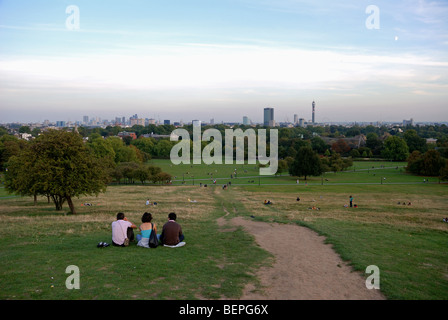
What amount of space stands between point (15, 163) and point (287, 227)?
1135 inches

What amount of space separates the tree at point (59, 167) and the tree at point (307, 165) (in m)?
52.1

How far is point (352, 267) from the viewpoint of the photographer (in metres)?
10.8

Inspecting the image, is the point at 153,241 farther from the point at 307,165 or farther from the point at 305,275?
the point at 307,165

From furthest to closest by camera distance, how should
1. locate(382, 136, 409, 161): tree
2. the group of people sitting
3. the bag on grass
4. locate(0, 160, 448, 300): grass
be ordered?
1. locate(382, 136, 409, 161): tree
2. the group of people sitting
3. the bag on grass
4. locate(0, 160, 448, 300): grass

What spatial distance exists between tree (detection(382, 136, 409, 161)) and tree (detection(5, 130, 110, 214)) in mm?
105987

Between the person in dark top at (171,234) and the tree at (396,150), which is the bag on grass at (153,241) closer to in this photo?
the person in dark top at (171,234)

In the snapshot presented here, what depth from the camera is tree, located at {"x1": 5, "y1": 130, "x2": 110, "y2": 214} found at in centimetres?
2342

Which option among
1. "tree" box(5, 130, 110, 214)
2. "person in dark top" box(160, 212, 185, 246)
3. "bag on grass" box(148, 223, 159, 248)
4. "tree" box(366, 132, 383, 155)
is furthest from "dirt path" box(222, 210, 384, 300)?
"tree" box(366, 132, 383, 155)

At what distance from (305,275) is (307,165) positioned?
62446mm

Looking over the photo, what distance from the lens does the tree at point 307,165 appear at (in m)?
70.3

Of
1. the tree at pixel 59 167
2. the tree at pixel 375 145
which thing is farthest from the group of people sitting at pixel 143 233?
the tree at pixel 375 145

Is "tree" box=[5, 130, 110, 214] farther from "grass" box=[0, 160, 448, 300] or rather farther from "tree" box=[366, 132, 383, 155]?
"tree" box=[366, 132, 383, 155]
